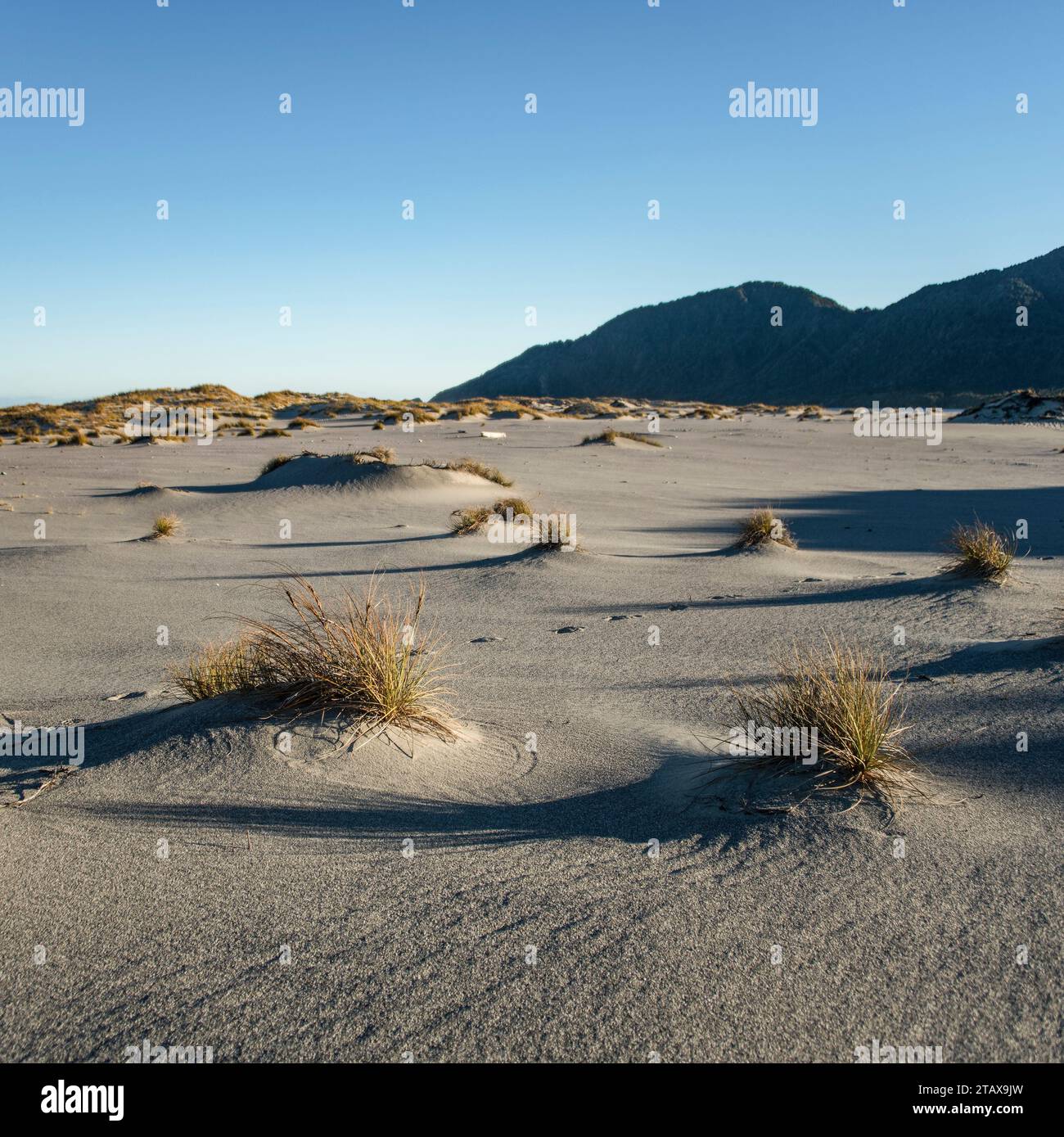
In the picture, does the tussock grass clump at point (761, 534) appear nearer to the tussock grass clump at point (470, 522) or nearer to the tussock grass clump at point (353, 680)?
the tussock grass clump at point (470, 522)

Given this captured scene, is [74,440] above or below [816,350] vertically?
below

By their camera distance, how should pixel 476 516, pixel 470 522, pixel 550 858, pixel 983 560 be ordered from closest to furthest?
pixel 550 858, pixel 983 560, pixel 470 522, pixel 476 516

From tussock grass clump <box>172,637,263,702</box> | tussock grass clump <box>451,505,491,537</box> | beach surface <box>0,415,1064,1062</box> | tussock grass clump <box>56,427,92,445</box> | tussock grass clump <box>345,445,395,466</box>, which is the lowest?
beach surface <box>0,415,1064,1062</box>

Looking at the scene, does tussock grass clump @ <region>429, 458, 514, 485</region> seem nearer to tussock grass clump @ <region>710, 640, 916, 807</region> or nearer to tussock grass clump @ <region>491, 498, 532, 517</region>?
tussock grass clump @ <region>491, 498, 532, 517</region>

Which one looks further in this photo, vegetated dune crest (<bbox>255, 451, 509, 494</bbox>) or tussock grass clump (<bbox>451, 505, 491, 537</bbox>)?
vegetated dune crest (<bbox>255, 451, 509, 494</bbox>)

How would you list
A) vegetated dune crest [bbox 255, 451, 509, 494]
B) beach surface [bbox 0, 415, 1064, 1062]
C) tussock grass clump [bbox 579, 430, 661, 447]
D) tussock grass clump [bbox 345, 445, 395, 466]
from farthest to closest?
tussock grass clump [bbox 579, 430, 661, 447] < tussock grass clump [bbox 345, 445, 395, 466] < vegetated dune crest [bbox 255, 451, 509, 494] < beach surface [bbox 0, 415, 1064, 1062]

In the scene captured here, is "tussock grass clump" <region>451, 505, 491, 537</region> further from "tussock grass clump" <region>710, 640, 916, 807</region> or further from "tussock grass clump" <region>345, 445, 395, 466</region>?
"tussock grass clump" <region>710, 640, 916, 807</region>

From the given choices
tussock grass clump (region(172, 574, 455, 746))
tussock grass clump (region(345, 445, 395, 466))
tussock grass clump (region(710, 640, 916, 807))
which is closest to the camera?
tussock grass clump (region(710, 640, 916, 807))

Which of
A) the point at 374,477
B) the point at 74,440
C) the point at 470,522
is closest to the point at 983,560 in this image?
the point at 470,522

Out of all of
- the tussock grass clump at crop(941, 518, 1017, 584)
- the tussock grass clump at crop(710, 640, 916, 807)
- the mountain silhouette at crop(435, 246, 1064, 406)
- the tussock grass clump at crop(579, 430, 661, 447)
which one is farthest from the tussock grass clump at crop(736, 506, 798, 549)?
the mountain silhouette at crop(435, 246, 1064, 406)

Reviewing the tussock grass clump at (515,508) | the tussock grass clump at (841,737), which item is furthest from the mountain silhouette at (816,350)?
the tussock grass clump at (841,737)

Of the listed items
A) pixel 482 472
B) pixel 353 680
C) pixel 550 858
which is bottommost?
pixel 550 858

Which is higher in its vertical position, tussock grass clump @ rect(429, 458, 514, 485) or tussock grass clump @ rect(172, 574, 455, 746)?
tussock grass clump @ rect(429, 458, 514, 485)

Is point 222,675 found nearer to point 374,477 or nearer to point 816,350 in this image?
point 374,477
